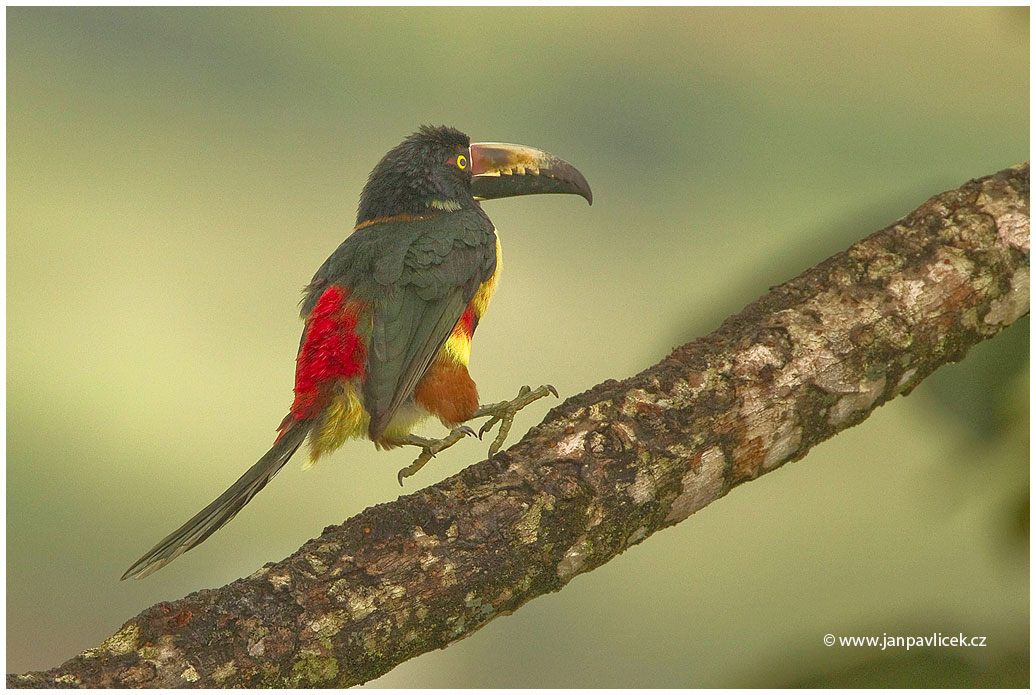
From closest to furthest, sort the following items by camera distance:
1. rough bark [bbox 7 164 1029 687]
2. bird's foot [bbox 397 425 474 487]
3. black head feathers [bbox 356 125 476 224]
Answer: rough bark [bbox 7 164 1029 687]
bird's foot [bbox 397 425 474 487]
black head feathers [bbox 356 125 476 224]

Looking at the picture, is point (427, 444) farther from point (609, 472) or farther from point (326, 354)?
point (609, 472)

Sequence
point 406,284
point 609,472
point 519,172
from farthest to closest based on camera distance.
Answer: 1. point 519,172
2. point 406,284
3. point 609,472

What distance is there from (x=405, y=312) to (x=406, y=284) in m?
0.09

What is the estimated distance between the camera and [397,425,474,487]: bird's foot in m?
2.45

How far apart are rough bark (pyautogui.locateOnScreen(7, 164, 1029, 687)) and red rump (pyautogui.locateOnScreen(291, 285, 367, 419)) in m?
0.49

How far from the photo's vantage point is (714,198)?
137 inches

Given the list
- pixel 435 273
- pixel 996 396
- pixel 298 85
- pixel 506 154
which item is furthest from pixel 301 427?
pixel 996 396

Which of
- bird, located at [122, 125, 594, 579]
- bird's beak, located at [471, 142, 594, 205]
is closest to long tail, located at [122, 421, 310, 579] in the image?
bird, located at [122, 125, 594, 579]

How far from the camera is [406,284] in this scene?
2463 millimetres

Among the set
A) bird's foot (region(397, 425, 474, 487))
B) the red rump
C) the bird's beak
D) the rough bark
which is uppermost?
the bird's beak

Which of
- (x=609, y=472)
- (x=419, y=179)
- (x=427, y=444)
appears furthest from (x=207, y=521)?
(x=419, y=179)

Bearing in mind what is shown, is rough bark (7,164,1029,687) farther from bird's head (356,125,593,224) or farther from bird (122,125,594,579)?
bird's head (356,125,593,224)

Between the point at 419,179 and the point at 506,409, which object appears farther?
the point at 419,179

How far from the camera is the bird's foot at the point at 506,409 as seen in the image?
8.13ft
